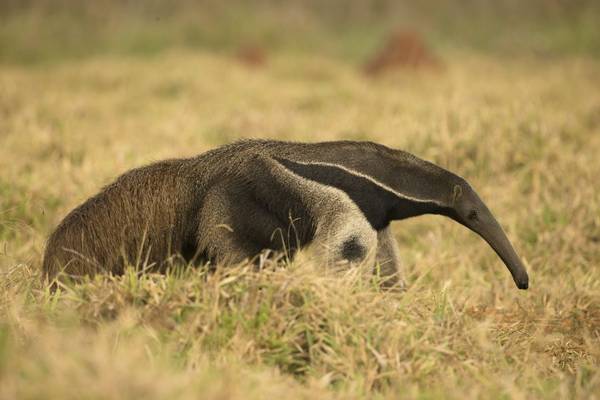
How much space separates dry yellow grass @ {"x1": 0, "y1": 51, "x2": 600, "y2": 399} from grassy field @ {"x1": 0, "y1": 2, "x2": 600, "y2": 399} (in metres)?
0.01

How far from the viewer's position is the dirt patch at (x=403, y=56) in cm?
1423

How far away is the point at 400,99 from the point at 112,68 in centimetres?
575

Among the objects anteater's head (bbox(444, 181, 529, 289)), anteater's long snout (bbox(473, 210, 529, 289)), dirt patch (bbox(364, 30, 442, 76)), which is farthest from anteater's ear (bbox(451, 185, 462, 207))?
dirt patch (bbox(364, 30, 442, 76))

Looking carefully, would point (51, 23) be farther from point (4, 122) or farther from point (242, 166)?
point (242, 166)

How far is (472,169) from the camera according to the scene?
6777 mm

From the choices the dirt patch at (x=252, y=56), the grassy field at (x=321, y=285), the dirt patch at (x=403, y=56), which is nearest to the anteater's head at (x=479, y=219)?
the grassy field at (x=321, y=285)

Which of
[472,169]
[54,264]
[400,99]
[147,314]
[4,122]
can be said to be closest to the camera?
[147,314]

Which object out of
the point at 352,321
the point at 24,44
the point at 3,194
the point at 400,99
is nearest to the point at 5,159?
the point at 3,194

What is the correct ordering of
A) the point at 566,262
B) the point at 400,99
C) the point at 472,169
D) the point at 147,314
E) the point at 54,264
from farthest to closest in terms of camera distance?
Result: the point at 400,99 < the point at 472,169 < the point at 566,262 < the point at 54,264 < the point at 147,314

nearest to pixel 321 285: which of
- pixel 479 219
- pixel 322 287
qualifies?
pixel 322 287

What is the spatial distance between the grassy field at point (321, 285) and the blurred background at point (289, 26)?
5.93 m

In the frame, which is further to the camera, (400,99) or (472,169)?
(400,99)

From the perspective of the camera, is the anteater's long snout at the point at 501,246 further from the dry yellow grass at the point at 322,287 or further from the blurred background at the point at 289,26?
the blurred background at the point at 289,26

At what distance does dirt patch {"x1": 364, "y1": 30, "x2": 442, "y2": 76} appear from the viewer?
14227mm
